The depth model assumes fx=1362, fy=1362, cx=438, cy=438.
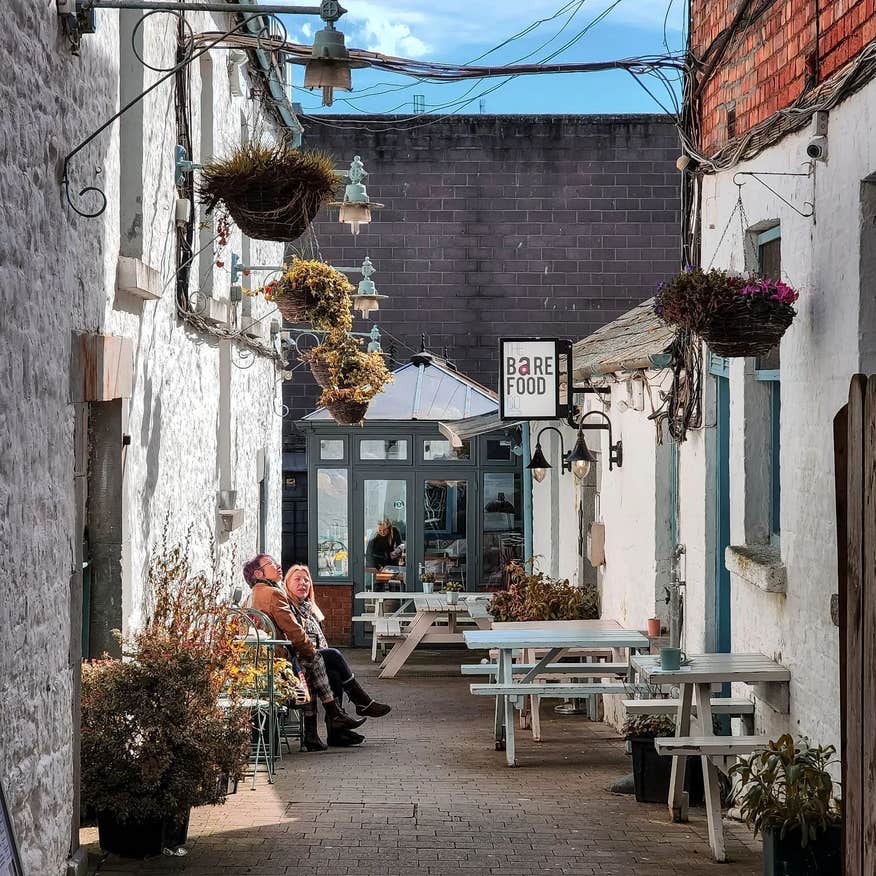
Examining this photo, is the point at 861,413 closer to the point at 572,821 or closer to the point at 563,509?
the point at 572,821

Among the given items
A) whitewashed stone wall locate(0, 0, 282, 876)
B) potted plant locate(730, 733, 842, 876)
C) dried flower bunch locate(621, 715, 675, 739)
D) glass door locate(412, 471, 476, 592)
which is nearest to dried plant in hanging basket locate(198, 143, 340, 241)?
whitewashed stone wall locate(0, 0, 282, 876)

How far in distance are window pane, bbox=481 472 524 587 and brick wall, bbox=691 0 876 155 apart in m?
10.3

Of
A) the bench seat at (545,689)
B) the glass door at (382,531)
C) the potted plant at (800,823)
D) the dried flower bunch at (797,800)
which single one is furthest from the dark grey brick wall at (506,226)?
the potted plant at (800,823)

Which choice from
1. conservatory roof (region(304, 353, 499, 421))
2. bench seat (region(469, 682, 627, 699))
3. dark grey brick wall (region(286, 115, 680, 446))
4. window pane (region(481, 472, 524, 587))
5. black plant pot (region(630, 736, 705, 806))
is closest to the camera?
black plant pot (region(630, 736, 705, 806))

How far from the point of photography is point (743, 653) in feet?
26.2

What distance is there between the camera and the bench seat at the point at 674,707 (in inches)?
308

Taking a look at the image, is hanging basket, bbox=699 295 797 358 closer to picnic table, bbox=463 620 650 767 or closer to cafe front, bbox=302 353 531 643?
picnic table, bbox=463 620 650 767

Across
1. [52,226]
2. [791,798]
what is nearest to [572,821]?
[791,798]

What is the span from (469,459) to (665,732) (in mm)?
11007

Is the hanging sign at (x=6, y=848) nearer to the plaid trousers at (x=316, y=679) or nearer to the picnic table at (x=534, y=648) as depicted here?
the picnic table at (x=534, y=648)

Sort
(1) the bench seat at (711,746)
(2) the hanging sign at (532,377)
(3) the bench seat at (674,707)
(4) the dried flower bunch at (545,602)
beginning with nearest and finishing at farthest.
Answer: (1) the bench seat at (711,746) < (3) the bench seat at (674,707) < (2) the hanging sign at (532,377) < (4) the dried flower bunch at (545,602)

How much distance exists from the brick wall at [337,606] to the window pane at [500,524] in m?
1.93

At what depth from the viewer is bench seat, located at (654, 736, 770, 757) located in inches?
268

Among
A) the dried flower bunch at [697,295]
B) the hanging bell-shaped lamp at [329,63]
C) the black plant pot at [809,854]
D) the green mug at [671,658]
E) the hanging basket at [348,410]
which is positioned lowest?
the black plant pot at [809,854]
